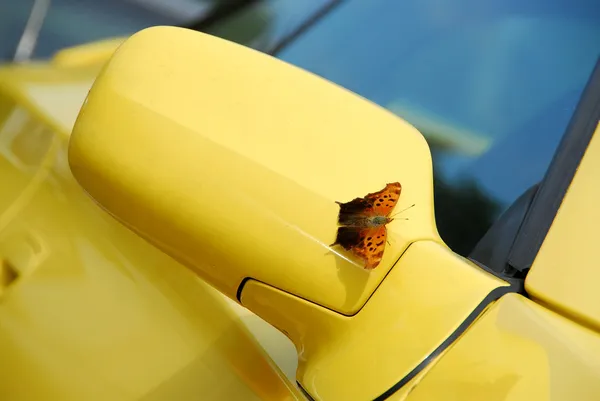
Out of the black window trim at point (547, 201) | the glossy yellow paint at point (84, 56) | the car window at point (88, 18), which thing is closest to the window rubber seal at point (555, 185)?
the black window trim at point (547, 201)

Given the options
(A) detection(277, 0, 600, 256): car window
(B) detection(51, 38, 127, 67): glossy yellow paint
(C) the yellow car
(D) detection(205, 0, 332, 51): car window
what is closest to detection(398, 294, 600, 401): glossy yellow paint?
(C) the yellow car

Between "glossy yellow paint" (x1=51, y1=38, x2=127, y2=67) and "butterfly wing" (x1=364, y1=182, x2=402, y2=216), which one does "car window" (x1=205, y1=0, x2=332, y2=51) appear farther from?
"butterfly wing" (x1=364, y1=182, x2=402, y2=216)

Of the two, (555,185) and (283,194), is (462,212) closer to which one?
(555,185)

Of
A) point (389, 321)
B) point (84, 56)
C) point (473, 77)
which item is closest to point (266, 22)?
point (84, 56)

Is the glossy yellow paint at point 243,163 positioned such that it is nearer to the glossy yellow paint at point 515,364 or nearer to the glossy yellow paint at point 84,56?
the glossy yellow paint at point 515,364

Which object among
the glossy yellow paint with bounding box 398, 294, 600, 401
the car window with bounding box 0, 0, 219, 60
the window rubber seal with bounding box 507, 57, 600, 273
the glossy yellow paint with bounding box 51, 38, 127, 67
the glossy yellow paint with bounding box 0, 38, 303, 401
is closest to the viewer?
the glossy yellow paint with bounding box 398, 294, 600, 401

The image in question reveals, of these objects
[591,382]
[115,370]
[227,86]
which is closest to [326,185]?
[227,86]

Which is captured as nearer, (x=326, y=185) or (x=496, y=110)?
(x=326, y=185)

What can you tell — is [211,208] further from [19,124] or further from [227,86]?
[19,124]
